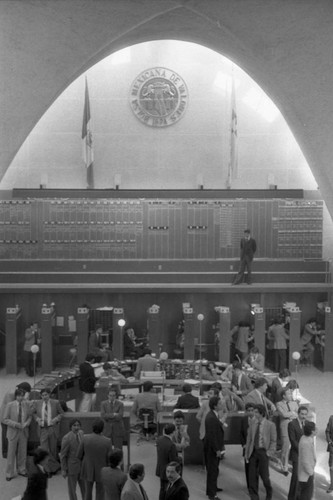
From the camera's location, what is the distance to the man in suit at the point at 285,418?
420 inches

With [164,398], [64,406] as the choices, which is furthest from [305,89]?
[64,406]

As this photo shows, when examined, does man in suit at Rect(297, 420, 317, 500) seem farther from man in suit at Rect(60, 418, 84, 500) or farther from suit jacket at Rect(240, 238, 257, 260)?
suit jacket at Rect(240, 238, 257, 260)

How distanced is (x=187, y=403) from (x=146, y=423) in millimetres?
872

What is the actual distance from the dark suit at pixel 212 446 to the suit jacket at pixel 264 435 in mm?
389

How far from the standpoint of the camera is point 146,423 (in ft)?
38.7

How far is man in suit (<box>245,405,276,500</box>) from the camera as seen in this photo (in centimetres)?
969

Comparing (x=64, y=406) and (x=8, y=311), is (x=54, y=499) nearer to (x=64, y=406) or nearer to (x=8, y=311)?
(x=64, y=406)

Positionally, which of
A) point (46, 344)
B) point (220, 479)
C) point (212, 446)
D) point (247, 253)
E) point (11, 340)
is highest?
point (247, 253)

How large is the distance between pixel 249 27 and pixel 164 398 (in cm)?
670

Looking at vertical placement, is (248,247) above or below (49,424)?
above

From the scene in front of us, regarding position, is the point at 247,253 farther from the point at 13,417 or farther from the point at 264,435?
the point at 13,417

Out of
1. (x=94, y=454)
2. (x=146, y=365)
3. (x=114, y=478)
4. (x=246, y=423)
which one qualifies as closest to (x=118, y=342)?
(x=146, y=365)

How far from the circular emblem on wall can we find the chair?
386 inches

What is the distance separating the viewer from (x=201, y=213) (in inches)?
747
